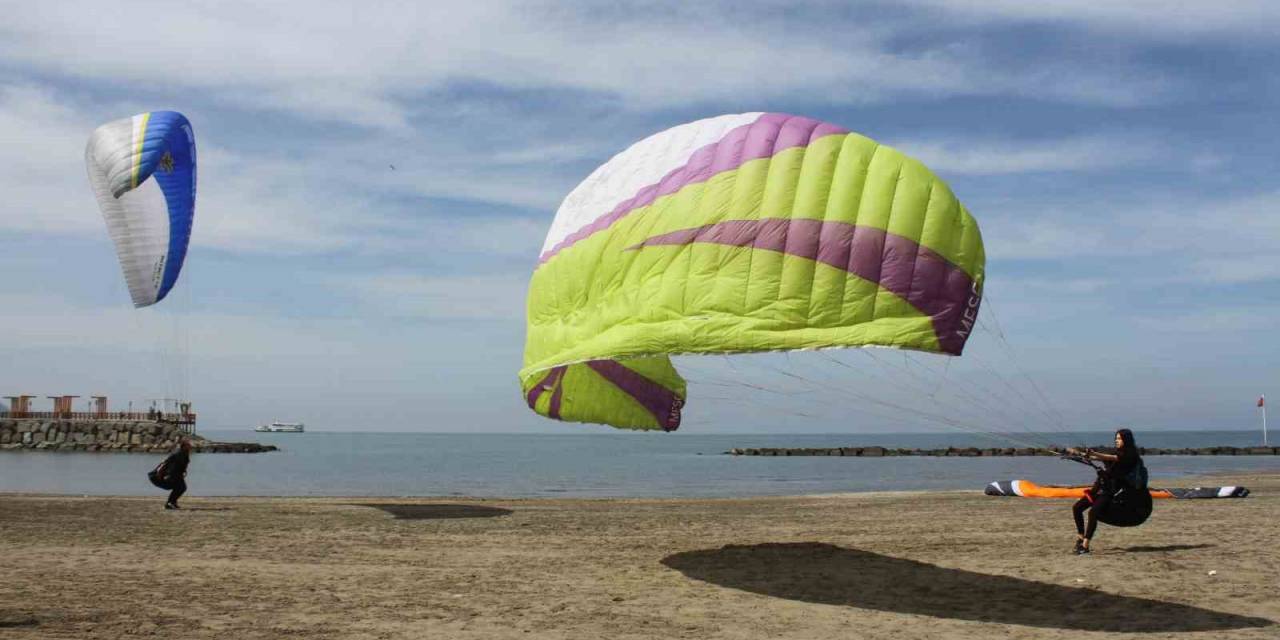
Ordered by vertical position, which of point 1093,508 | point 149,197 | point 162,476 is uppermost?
point 149,197

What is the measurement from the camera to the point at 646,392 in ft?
36.7

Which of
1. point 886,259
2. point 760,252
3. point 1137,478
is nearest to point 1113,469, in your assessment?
point 1137,478

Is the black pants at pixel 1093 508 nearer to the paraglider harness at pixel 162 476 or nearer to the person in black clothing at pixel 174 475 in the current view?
the person in black clothing at pixel 174 475

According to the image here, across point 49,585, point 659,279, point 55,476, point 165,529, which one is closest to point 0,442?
point 55,476

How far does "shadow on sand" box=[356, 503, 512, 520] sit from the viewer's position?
1698 cm

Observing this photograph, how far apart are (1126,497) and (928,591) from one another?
2394 millimetres

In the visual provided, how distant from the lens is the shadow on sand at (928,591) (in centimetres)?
764

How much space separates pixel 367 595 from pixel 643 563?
317 centimetres

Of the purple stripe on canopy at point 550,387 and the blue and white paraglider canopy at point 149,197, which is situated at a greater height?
the blue and white paraglider canopy at point 149,197

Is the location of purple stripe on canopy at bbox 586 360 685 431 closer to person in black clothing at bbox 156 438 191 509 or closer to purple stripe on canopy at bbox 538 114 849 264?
purple stripe on canopy at bbox 538 114 849 264

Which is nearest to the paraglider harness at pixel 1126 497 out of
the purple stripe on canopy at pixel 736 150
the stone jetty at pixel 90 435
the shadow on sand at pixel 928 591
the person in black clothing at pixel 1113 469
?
the person in black clothing at pixel 1113 469

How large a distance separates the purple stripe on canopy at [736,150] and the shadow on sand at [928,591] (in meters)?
3.73

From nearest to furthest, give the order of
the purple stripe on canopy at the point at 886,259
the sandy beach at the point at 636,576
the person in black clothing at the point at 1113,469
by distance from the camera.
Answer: the sandy beach at the point at 636,576, the purple stripe on canopy at the point at 886,259, the person in black clothing at the point at 1113,469

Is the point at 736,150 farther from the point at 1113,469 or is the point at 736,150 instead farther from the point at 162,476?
the point at 162,476
